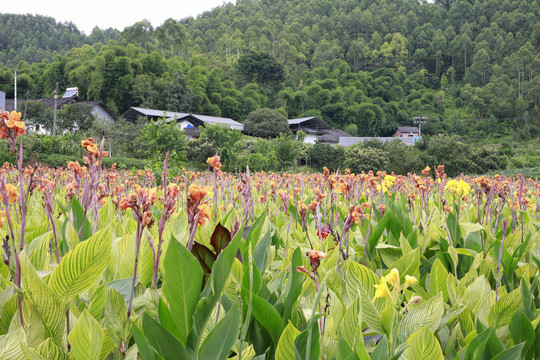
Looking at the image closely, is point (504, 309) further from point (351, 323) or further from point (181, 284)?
point (181, 284)

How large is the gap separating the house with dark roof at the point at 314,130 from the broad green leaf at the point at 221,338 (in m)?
46.3

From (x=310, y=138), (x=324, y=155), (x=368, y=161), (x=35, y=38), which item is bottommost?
(x=310, y=138)

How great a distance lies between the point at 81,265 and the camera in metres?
0.65

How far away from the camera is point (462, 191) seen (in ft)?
8.11

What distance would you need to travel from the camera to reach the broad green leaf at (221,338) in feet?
1.66

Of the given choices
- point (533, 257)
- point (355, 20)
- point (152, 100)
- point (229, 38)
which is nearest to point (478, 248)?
point (533, 257)

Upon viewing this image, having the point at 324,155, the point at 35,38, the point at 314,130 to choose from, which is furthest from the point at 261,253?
the point at 35,38

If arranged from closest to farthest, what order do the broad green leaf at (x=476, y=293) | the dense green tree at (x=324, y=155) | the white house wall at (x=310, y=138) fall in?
the broad green leaf at (x=476, y=293), the dense green tree at (x=324, y=155), the white house wall at (x=310, y=138)

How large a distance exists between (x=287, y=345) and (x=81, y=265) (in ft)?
1.17

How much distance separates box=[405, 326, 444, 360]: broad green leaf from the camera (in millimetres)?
578

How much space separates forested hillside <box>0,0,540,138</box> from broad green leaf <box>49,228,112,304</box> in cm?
4883

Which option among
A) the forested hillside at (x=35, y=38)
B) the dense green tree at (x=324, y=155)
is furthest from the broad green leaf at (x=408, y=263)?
the forested hillside at (x=35, y=38)

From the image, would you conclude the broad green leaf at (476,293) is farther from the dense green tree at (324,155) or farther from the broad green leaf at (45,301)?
the dense green tree at (324,155)

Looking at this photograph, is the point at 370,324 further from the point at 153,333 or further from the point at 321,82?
the point at 321,82
